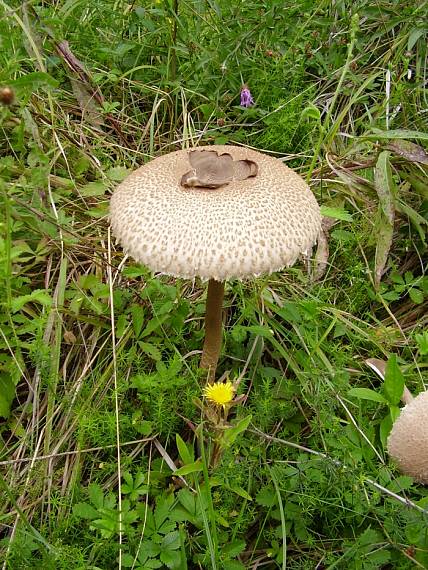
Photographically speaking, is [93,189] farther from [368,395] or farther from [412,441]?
[412,441]

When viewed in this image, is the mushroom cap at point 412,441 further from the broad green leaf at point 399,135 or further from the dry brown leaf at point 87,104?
the dry brown leaf at point 87,104

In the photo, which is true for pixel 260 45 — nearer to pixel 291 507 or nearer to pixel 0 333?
pixel 0 333

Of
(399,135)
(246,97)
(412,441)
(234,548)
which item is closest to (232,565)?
(234,548)

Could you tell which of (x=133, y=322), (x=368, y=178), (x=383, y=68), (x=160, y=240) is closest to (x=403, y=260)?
(x=368, y=178)

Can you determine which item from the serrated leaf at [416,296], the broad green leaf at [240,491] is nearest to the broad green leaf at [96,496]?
the broad green leaf at [240,491]

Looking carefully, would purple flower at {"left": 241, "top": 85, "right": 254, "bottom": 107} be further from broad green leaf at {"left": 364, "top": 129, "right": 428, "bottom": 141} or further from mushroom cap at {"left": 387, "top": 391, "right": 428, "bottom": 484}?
mushroom cap at {"left": 387, "top": 391, "right": 428, "bottom": 484}
